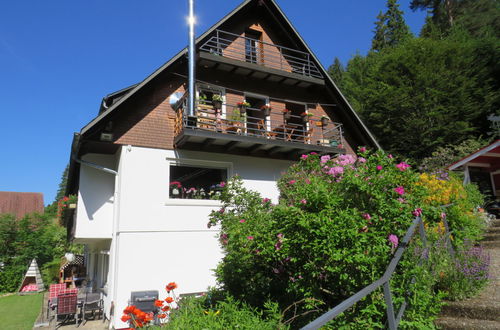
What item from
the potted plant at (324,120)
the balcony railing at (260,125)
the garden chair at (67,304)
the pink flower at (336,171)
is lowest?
the garden chair at (67,304)

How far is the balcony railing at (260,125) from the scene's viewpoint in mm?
9859

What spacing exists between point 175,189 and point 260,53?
6.37 m

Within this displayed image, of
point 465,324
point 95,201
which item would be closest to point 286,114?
point 95,201

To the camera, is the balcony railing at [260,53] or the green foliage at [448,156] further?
the green foliage at [448,156]

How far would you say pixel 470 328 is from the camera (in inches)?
143

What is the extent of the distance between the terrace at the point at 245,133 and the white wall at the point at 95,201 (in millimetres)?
2508

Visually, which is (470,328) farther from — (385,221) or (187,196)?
(187,196)

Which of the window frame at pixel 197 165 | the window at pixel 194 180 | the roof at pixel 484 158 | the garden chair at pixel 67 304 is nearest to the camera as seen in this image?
the garden chair at pixel 67 304

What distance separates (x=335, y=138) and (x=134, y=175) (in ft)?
25.7

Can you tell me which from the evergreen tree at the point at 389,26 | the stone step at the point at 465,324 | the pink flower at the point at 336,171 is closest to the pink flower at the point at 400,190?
the pink flower at the point at 336,171

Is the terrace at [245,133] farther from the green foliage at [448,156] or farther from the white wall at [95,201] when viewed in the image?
the green foliage at [448,156]

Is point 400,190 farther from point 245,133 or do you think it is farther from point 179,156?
point 179,156

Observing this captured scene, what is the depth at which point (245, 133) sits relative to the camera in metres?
10.6

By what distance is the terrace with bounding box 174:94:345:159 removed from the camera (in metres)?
9.49
